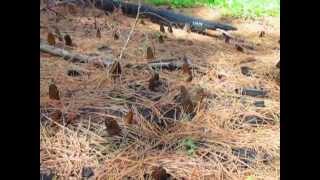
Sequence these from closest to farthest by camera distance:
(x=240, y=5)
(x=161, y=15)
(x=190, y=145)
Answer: (x=190, y=145), (x=161, y=15), (x=240, y=5)

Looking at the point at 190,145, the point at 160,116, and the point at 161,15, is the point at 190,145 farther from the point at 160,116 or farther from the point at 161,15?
the point at 161,15

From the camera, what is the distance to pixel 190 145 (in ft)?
5.39

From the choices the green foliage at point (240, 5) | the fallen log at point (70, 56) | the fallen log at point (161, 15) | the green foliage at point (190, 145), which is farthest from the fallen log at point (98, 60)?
the green foliage at point (240, 5)

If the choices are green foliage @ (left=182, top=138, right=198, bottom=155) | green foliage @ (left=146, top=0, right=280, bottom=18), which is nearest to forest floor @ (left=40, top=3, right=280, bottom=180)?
green foliage @ (left=182, top=138, right=198, bottom=155)

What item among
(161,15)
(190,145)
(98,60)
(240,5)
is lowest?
(190,145)

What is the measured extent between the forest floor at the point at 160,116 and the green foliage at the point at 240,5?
82cm

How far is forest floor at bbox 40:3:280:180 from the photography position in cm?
153

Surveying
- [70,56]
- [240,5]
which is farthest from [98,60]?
[240,5]

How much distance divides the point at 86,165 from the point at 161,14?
1.90 m

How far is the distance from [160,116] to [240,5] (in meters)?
2.15

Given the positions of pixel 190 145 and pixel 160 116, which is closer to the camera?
pixel 190 145

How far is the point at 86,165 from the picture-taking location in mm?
1512
